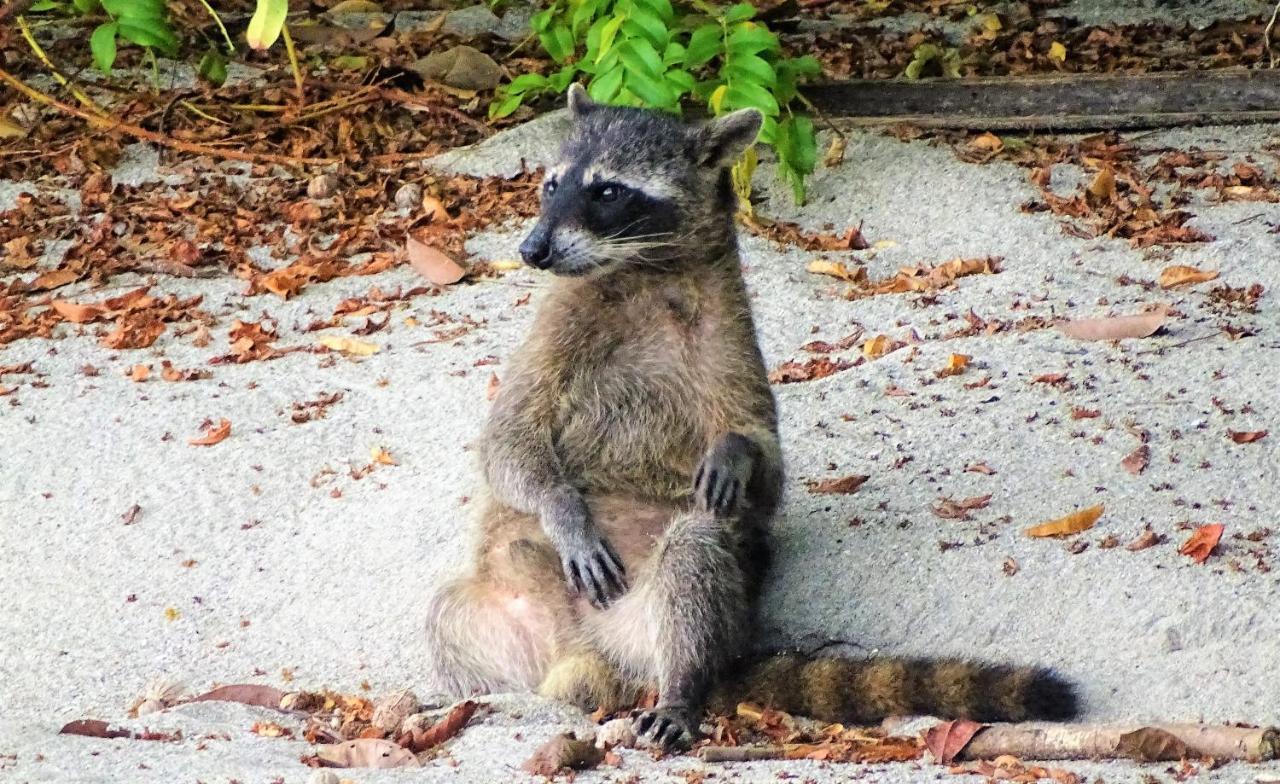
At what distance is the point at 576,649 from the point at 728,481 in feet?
2.33

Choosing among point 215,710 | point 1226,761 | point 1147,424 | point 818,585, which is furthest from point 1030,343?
point 215,710

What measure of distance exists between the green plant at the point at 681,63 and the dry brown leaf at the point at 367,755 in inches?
126

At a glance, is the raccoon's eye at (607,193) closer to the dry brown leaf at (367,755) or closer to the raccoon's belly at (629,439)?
the raccoon's belly at (629,439)

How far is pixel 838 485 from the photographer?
19.7ft

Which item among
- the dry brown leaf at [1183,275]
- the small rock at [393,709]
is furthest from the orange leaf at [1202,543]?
the small rock at [393,709]

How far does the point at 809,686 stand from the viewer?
4.71 metres

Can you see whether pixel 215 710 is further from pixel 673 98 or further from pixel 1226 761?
pixel 673 98

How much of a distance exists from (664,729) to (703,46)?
3.90 metres

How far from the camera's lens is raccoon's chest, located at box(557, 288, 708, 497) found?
539 centimetres

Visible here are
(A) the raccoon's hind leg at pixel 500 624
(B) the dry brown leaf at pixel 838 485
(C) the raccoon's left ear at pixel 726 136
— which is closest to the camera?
(A) the raccoon's hind leg at pixel 500 624

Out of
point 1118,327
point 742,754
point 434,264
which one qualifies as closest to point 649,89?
point 434,264

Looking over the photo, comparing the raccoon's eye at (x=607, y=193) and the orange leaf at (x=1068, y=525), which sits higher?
the raccoon's eye at (x=607, y=193)

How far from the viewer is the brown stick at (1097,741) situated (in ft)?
12.5

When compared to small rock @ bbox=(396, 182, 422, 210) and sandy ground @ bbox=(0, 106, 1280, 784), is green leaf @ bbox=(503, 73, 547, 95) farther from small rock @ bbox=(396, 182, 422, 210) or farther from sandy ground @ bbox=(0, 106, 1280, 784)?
sandy ground @ bbox=(0, 106, 1280, 784)
